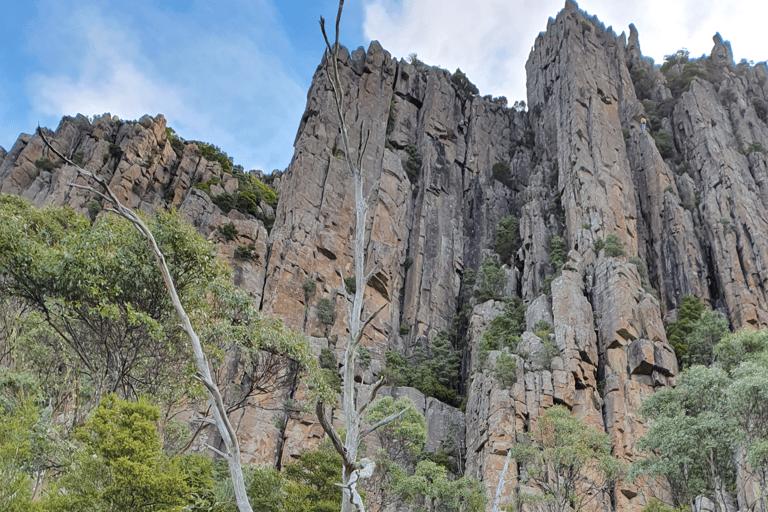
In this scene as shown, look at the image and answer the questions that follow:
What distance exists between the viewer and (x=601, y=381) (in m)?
40.9

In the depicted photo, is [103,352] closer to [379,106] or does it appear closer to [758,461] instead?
[758,461]

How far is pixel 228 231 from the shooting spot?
49062 mm

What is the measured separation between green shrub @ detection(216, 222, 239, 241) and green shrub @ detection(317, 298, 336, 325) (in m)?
8.95

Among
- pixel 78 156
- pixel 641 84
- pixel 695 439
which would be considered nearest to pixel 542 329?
pixel 695 439

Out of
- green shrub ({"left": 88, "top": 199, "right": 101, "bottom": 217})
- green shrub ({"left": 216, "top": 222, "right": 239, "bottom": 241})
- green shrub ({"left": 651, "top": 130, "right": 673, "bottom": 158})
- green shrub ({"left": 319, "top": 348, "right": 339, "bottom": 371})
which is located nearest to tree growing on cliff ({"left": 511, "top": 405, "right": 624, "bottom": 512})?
green shrub ({"left": 319, "top": 348, "right": 339, "bottom": 371})

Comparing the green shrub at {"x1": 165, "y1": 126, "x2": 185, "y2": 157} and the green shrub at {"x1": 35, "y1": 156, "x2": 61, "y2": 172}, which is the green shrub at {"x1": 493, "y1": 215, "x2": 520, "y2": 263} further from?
the green shrub at {"x1": 35, "y1": 156, "x2": 61, "y2": 172}

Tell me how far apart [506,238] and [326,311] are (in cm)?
2433

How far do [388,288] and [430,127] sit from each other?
25218mm

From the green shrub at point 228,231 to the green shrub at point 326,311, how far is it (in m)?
8.95

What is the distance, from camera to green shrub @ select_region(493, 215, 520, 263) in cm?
6203

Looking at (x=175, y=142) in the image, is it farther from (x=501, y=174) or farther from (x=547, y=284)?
(x=547, y=284)

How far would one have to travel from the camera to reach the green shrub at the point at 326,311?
46419mm

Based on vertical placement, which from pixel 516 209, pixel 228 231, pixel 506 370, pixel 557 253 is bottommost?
pixel 506 370

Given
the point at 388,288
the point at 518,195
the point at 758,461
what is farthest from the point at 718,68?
the point at 758,461
